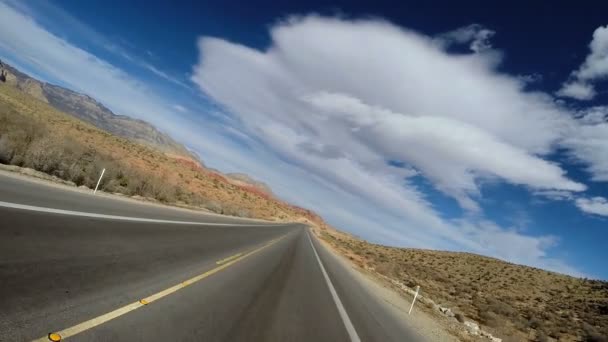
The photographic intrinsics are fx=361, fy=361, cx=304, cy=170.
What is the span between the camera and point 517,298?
37.2 m

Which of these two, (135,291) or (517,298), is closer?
(135,291)

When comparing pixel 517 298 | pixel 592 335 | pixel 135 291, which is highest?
pixel 517 298

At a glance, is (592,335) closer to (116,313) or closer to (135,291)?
(135,291)

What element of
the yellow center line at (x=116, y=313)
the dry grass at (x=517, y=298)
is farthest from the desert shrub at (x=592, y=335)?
the yellow center line at (x=116, y=313)

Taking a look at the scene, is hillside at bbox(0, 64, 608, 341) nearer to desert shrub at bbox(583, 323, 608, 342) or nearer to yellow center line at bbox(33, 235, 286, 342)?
desert shrub at bbox(583, 323, 608, 342)

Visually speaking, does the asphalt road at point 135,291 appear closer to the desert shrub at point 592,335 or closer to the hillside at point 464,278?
the hillside at point 464,278

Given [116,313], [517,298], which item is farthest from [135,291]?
[517,298]

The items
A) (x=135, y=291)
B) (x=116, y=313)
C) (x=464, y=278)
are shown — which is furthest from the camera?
(x=464, y=278)

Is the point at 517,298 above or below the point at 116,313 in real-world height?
above

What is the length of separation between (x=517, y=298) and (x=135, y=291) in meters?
41.6

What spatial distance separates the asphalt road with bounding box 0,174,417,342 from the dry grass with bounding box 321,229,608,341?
13.3 meters

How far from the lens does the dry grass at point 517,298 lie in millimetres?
21984

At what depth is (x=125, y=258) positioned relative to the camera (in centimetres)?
730

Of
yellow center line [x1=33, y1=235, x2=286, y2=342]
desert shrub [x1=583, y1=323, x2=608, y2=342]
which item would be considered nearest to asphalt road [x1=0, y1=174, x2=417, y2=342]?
yellow center line [x1=33, y1=235, x2=286, y2=342]
